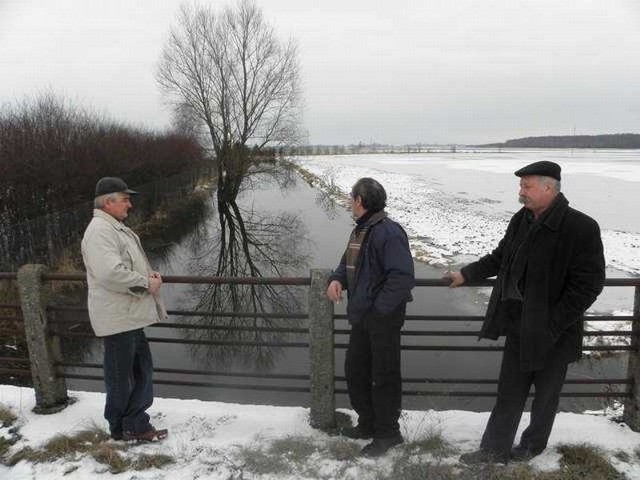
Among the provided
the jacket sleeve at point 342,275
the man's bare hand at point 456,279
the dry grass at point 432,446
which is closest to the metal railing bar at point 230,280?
the jacket sleeve at point 342,275

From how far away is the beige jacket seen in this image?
115 inches

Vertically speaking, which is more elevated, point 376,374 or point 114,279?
point 114,279

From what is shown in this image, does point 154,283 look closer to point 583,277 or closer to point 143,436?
point 143,436

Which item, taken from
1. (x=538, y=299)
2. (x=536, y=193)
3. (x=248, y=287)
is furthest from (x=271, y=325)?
(x=536, y=193)

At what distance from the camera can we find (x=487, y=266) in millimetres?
3096

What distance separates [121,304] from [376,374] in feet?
5.94

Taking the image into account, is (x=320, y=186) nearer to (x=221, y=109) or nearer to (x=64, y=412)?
(x=221, y=109)

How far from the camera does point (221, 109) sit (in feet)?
96.6

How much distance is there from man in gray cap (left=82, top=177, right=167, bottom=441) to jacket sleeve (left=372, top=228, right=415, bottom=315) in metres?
1.56

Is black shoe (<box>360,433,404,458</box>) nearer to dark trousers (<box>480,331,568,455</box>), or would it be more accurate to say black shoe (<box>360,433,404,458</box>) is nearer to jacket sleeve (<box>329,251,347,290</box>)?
dark trousers (<box>480,331,568,455</box>)

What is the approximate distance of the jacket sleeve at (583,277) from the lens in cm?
251

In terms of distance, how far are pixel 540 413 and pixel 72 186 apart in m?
14.7

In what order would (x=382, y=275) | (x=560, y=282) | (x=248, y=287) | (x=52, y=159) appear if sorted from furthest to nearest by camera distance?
(x=52, y=159) < (x=248, y=287) < (x=382, y=275) < (x=560, y=282)

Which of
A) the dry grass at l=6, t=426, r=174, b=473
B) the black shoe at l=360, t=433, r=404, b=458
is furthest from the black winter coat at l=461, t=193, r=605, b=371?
the dry grass at l=6, t=426, r=174, b=473
